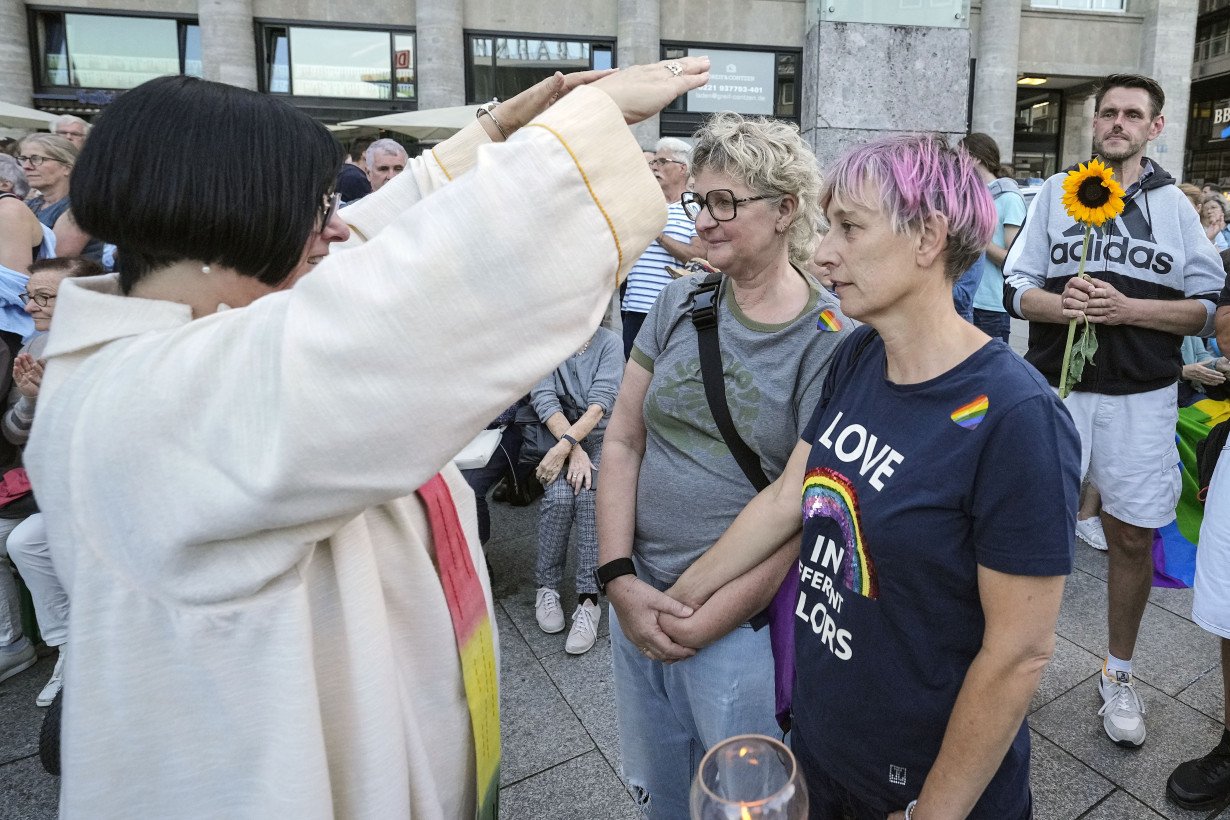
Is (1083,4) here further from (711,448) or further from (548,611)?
(711,448)

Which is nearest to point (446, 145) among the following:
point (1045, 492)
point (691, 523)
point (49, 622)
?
point (691, 523)

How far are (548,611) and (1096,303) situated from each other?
9.01ft

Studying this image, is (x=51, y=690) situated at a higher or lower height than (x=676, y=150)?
lower

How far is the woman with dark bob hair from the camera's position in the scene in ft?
2.55

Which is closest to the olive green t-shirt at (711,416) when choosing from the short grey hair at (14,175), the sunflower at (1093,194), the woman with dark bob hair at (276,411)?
the woman with dark bob hair at (276,411)

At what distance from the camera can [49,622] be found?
3459 millimetres

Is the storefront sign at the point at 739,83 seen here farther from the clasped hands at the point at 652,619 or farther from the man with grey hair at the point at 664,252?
the clasped hands at the point at 652,619

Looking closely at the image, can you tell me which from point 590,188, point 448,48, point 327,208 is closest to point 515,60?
point 448,48

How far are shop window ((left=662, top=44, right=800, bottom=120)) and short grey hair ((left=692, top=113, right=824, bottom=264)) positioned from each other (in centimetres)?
1572

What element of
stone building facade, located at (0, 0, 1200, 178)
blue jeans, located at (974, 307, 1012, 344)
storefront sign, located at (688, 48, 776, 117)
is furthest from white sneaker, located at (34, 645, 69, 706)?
storefront sign, located at (688, 48, 776, 117)

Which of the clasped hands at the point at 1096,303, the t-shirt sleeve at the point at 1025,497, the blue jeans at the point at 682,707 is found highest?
the clasped hands at the point at 1096,303

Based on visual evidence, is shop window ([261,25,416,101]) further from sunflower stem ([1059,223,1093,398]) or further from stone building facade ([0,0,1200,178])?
sunflower stem ([1059,223,1093,398])

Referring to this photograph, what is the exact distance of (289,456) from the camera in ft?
2.47

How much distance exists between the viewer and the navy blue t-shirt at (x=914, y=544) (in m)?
1.31
